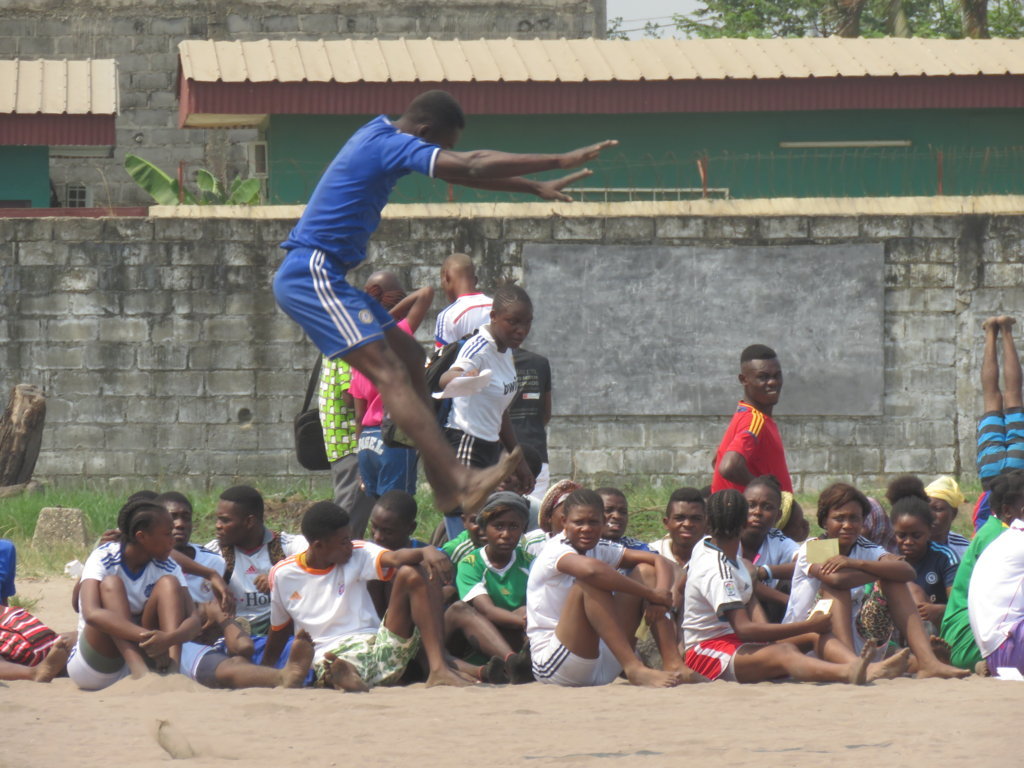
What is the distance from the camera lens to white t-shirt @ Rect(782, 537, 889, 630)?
649cm

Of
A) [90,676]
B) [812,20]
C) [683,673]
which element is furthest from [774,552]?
[812,20]

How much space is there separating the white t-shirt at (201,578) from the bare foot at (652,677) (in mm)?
1931

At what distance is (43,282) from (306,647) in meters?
6.09

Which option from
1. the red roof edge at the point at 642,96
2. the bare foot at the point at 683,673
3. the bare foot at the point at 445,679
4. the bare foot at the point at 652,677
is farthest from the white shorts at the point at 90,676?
the red roof edge at the point at 642,96

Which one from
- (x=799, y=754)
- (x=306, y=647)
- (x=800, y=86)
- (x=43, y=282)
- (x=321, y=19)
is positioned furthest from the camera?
(x=321, y=19)

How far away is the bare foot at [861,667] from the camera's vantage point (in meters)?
6.04

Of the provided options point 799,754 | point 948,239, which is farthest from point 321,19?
point 799,754

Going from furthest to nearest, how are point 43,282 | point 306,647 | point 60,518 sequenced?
point 43,282
point 60,518
point 306,647

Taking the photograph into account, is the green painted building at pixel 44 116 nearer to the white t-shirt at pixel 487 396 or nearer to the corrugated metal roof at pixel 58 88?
the corrugated metal roof at pixel 58 88

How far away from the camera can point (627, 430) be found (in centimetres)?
1149

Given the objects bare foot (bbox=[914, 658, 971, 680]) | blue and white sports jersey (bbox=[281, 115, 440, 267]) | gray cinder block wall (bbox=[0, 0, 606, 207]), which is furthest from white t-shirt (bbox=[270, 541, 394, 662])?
gray cinder block wall (bbox=[0, 0, 606, 207])

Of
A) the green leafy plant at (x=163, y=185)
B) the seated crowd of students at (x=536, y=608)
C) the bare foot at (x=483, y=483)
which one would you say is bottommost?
the seated crowd of students at (x=536, y=608)

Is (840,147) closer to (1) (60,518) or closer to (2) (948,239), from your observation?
(2) (948,239)

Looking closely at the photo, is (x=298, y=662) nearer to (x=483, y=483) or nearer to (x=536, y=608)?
(x=536, y=608)
